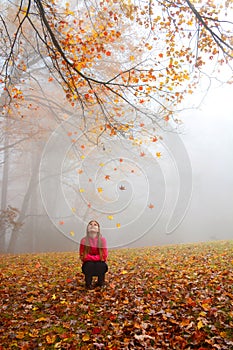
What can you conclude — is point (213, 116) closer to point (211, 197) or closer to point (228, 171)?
point (228, 171)

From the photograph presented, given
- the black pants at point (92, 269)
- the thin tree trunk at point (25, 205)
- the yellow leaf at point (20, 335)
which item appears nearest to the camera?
the yellow leaf at point (20, 335)

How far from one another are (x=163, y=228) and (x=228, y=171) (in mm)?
15892

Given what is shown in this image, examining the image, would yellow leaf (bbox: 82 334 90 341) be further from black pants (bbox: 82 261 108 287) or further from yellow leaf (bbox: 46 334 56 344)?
black pants (bbox: 82 261 108 287)

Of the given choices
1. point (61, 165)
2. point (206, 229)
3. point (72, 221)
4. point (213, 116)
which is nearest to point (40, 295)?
point (61, 165)

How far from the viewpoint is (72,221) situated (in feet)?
75.4

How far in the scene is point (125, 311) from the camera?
4637 millimetres

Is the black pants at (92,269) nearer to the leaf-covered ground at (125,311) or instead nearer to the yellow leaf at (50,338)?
the leaf-covered ground at (125,311)

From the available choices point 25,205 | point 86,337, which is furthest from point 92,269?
point 25,205

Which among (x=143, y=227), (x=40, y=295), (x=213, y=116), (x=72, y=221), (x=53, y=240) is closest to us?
(x=40, y=295)

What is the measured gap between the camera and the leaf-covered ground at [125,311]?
3.81m

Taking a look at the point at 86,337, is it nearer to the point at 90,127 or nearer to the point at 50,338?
the point at 50,338

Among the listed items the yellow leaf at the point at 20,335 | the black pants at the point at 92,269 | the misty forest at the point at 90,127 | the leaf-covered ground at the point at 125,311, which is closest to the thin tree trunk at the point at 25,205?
the misty forest at the point at 90,127

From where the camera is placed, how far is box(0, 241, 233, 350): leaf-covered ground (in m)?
3.81

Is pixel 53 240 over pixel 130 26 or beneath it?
beneath
